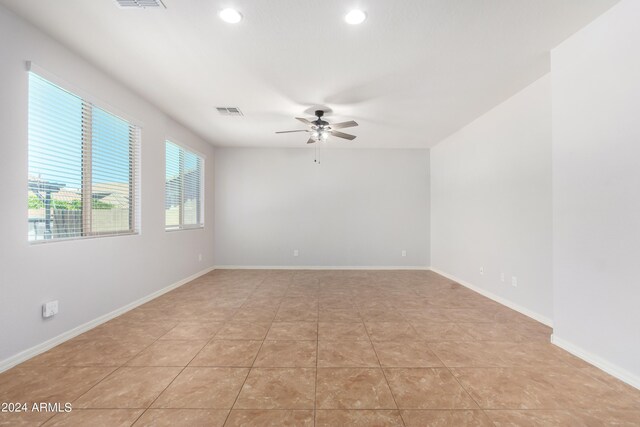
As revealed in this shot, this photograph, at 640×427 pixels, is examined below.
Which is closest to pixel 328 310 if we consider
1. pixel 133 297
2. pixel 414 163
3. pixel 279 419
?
pixel 279 419

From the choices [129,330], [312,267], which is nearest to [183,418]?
[129,330]

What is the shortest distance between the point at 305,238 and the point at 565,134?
482 cm

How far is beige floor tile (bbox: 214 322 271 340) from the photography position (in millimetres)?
2648

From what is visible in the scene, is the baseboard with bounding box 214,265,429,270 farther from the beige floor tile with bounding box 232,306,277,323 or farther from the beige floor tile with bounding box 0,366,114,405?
the beige floor tile with bounding box 0,366,114,405

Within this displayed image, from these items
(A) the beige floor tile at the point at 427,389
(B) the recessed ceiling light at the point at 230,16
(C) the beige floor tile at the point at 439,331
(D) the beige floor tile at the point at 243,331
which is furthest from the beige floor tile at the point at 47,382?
(B) the recessed ceiling light at the point at 230,16

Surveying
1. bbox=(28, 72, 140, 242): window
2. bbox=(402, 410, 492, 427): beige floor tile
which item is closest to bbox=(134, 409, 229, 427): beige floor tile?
bbox=(402, 410, 492, 427): beige floor tile

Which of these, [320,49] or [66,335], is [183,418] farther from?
[320,49]

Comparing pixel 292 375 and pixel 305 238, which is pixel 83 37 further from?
pixel 305 238

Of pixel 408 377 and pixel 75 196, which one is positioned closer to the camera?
pixel 408 377

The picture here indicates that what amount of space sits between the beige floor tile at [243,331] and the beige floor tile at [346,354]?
2.20 feet

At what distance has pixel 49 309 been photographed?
2.34 meters

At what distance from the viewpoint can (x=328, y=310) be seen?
3.43m

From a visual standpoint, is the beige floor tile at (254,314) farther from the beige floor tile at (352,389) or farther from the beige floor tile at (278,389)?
the beige floor tile at (352,389)

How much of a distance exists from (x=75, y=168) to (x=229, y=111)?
2.08 meters
